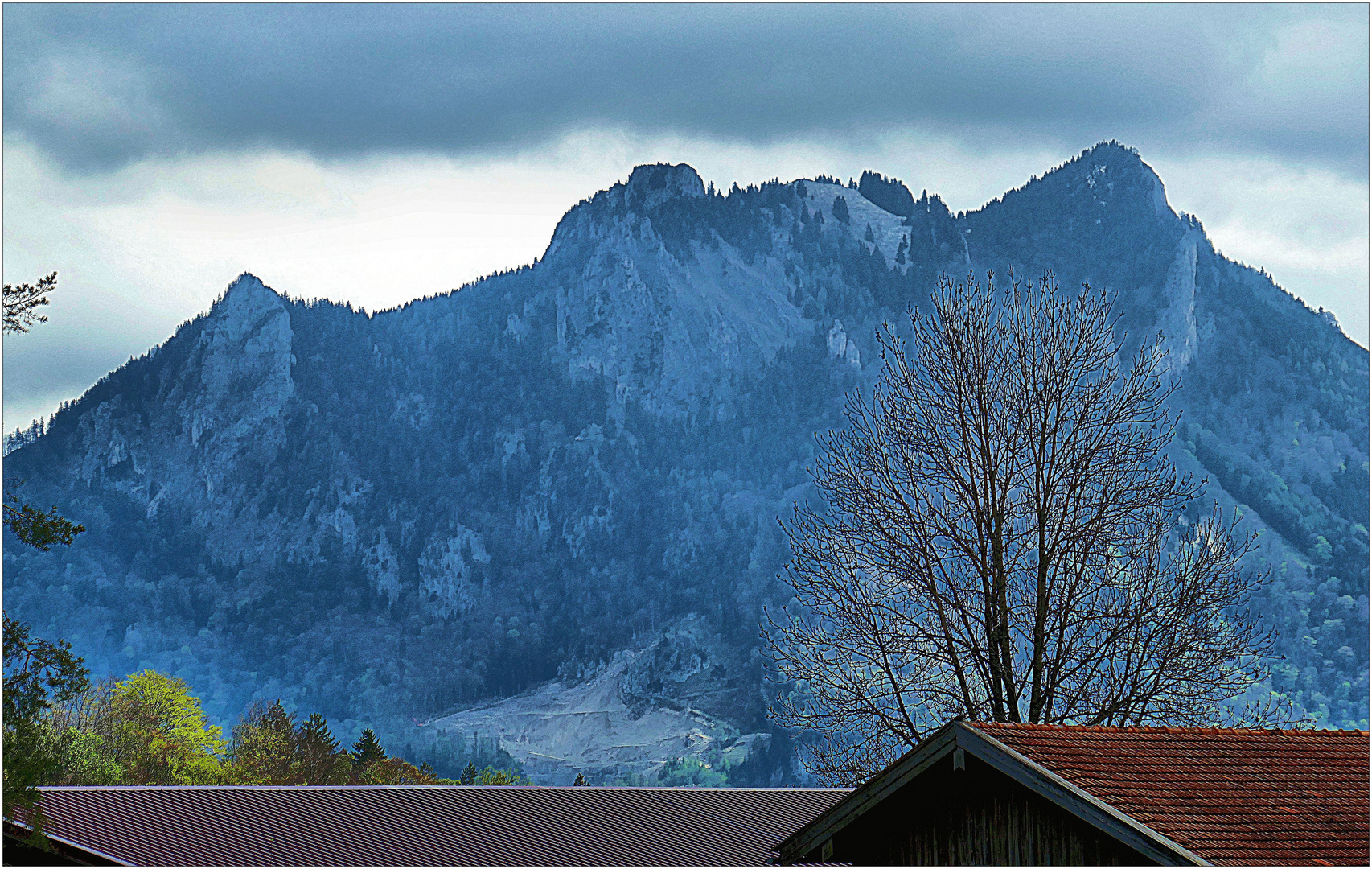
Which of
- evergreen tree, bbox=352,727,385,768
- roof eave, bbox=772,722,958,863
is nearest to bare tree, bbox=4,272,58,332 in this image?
roof eave, bbox=772,722,958,863

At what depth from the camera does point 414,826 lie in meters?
14.9

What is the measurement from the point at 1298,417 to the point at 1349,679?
4574 cm

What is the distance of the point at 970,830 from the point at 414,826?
688cm

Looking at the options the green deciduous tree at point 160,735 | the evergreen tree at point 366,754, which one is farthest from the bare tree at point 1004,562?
the evergreen tree at point 366,754

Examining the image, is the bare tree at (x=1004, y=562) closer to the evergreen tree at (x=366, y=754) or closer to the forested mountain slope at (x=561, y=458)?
the evergreen tree at (x=366, y=754)

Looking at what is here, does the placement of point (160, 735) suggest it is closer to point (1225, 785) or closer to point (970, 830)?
point (970, 830)

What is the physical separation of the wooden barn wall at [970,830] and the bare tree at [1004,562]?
289 inches

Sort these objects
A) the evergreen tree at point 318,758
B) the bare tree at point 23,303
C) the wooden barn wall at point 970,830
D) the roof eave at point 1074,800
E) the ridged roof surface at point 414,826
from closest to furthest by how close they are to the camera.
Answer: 1. the roof eave at point 1074,800
2. the wooden barn wall at point 970,830
3. the bare tree at point 23,303
4. the ridged roof surface at point 414,826
5. the evergreen tree at point 318,758

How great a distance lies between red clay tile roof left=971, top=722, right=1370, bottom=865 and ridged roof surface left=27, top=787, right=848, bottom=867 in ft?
16.5

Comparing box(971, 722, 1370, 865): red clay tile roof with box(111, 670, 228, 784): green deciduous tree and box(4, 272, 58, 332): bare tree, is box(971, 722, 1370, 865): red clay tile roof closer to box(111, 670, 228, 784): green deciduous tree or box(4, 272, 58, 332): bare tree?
box(4, 272, 58, 332): bare tree

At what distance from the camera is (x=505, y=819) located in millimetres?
15508

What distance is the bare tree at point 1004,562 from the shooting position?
18.7 m

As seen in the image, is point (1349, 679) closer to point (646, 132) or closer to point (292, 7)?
point (646, 132)

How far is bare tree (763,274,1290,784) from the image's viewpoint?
1866 centimetres
